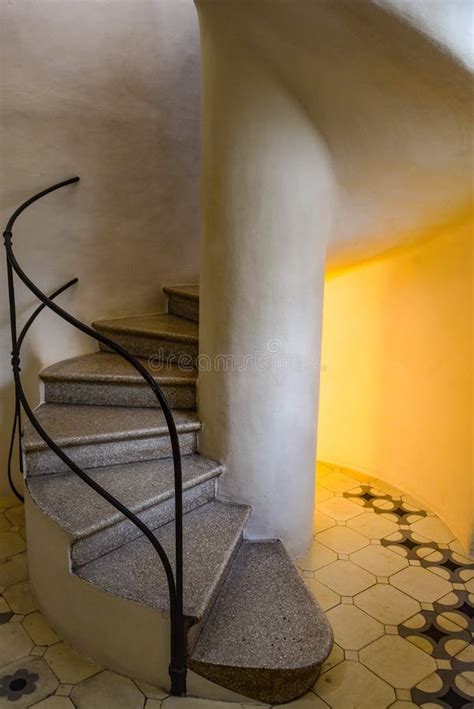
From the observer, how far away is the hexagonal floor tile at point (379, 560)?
270 centimetres

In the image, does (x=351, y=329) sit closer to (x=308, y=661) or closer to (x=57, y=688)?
(x=308, y=661)

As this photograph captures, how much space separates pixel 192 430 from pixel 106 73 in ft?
6.70

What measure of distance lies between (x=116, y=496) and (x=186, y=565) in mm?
402

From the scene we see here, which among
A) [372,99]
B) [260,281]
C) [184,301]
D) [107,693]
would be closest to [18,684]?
[107,693]

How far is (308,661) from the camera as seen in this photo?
1.91m

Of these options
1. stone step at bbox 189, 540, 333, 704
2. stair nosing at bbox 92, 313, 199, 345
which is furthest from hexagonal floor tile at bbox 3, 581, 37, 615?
stair nosing at bbox 92, 313, 199, 345

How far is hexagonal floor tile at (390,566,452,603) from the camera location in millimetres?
2516

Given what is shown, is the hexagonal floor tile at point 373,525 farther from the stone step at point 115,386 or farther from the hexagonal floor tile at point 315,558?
the stone step at point 115,386

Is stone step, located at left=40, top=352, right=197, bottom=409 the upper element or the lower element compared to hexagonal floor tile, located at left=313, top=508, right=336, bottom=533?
upper

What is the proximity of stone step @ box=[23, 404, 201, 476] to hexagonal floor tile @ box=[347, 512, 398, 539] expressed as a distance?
3.49ft

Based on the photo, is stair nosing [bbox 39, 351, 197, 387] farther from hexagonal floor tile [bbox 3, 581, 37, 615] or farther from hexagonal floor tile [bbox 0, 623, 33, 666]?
hexagonal floor tile [bbox 0, 623, 33, 666]

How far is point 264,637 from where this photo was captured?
79.3 inches

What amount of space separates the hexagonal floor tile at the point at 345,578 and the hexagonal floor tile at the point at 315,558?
4cm

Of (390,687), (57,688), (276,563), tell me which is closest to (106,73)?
(276,563)
